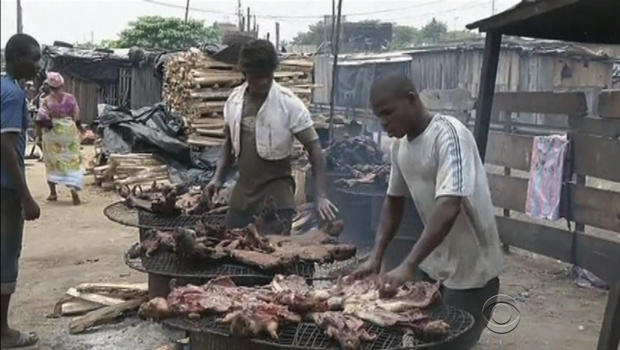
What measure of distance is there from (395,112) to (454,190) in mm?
495

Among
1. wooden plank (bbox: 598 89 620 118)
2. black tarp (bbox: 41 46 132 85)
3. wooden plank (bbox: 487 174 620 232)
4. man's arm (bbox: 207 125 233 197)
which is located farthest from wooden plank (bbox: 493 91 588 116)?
black tarp (bbox: 41 46 132 85)

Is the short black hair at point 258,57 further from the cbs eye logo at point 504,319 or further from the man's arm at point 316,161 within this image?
the cbs eye logo at point 504,319

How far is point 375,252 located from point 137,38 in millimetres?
29486

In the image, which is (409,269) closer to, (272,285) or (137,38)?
(272,285)

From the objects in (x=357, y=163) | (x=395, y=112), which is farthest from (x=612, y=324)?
(x=357, y=163)

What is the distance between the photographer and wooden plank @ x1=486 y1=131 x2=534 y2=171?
868 centimetres

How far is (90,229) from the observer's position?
10.4 metres

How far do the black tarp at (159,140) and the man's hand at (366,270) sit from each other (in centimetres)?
873

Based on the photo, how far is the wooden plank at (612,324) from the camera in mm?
4191

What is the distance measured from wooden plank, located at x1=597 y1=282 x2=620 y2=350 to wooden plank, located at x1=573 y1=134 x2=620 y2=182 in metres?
3.37

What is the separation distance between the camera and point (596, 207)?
7.55 metres

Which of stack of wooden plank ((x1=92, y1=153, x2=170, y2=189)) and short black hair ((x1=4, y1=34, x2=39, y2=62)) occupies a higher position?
short black hair ((x1=4, y1=34, x2=39, y2=62))

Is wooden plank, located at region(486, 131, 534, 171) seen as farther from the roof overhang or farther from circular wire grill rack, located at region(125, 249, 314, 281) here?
circular wire grill rack, located at region(125, 249, 314, 281)

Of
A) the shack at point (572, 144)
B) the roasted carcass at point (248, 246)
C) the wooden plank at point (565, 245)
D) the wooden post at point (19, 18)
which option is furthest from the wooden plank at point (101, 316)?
the wooden plank at point (565, 245)
